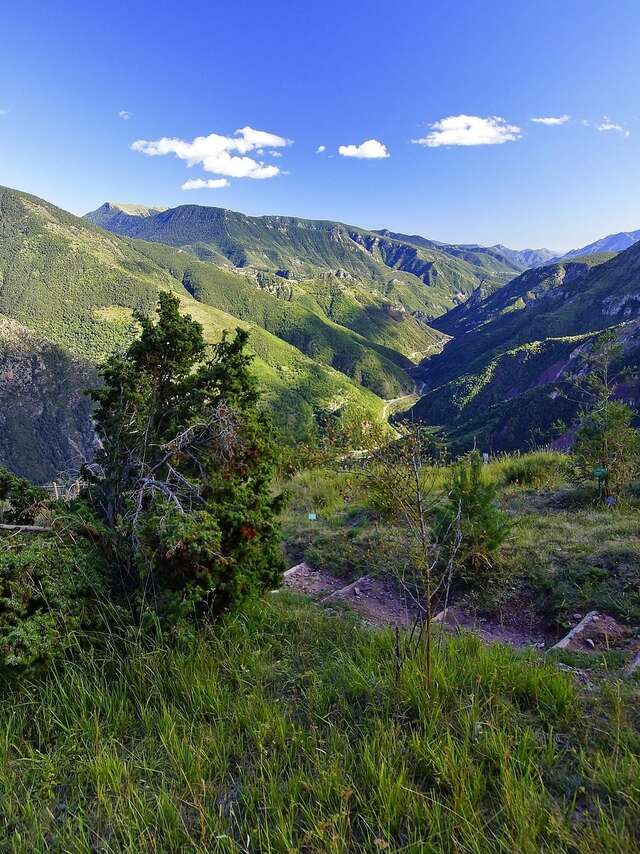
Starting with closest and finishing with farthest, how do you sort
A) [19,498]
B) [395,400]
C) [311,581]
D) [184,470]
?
[19,498] < [184,470] < [311,581] < [395,400]

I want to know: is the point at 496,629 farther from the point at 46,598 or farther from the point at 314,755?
the point at 46,598

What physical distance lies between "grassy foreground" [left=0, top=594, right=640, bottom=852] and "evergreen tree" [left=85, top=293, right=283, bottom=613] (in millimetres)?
555

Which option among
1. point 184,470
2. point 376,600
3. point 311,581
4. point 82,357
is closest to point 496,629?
point 376,600

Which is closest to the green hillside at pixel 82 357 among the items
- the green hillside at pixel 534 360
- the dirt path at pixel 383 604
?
the green hillside at pixel 534 360

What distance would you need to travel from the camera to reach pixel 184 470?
12.4 feet

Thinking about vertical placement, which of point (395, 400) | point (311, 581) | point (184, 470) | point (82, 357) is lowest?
point (395, 400)

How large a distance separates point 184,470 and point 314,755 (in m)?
2.37

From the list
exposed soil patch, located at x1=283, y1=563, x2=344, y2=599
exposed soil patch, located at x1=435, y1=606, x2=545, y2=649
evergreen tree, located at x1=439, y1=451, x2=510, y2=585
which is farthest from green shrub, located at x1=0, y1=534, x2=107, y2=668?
evergreen tree, located at x1=439, y1=451, x2=510, y2=585

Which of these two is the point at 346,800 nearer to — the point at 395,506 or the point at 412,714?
the point at 412,714

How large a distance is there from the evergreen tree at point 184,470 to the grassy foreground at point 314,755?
0.56 metres

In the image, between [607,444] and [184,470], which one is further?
[607,444]

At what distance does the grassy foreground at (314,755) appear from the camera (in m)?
1.74

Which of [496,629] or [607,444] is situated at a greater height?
[607,444]

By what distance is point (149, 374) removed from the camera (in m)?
4.08
